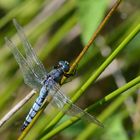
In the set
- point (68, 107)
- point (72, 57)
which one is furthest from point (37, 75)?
point (72, 57)

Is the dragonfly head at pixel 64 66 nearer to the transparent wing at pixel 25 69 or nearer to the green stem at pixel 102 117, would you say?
the transparent wing at pixel 25 69

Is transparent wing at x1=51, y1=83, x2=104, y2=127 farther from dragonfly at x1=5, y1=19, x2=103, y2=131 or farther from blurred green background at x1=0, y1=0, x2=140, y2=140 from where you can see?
blurred green background at x1=0, y1=0, x2=140, y2=140

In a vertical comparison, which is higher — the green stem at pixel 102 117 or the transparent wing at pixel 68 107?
the transparent wing at pixel 68 107

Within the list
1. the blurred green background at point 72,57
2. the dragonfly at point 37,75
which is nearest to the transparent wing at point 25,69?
the dragonfly at point 37,75

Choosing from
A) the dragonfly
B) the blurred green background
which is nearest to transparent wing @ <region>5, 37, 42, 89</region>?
the dragonfly

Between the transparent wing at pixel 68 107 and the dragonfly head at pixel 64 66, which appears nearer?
the transparent wing at pixel 68 107

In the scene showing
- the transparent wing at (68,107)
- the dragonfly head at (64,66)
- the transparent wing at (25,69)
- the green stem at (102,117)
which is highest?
the transparent wing at (25,69)

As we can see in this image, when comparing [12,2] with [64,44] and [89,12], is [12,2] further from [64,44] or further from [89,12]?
[89,12]
